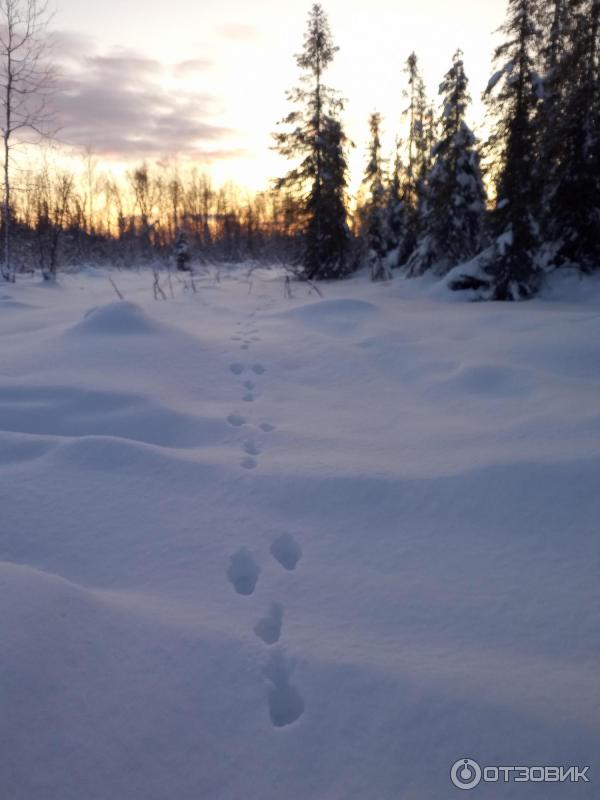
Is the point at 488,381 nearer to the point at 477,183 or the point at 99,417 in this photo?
the point at 99,417

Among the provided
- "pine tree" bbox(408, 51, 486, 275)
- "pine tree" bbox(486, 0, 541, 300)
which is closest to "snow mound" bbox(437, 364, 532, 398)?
"pine tree" bbox(486, 0, 541, 300)

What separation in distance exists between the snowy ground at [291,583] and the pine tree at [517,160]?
6.30 metres

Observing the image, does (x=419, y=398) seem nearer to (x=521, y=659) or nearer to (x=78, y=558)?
(x=521, y=659)

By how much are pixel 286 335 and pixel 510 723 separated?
5.48 meters

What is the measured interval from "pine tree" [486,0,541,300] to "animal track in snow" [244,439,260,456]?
8.60 m

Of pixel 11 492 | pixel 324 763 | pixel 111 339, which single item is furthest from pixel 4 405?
pixel 324 763

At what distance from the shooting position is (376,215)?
661 inches

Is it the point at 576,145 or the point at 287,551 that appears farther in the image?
the point at 576,145

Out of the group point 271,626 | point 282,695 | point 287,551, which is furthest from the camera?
point 287,551

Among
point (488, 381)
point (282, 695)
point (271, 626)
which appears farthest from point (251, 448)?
point (488, 381)

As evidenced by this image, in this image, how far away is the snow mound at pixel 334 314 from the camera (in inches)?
281

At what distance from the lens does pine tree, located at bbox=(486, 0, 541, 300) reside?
9836mm

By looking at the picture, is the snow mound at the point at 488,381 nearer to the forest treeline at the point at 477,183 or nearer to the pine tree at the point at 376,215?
the forest treeline at the point at 477,183

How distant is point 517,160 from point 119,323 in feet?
28.7
